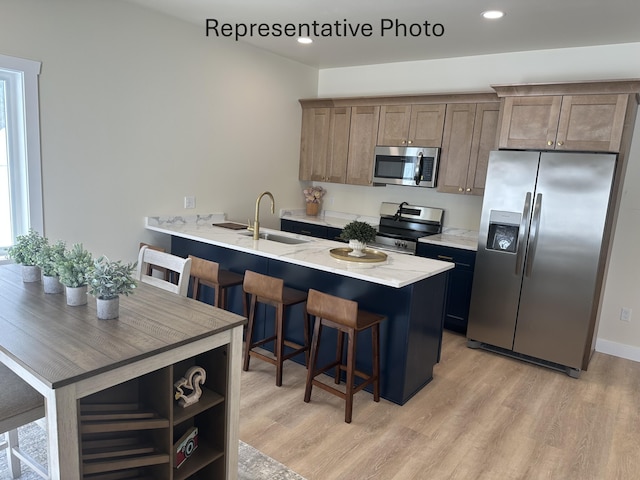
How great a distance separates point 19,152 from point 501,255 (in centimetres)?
371

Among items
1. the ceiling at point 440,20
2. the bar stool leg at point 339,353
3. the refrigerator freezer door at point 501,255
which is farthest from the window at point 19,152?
the refrigerator freezer door at point 501,255

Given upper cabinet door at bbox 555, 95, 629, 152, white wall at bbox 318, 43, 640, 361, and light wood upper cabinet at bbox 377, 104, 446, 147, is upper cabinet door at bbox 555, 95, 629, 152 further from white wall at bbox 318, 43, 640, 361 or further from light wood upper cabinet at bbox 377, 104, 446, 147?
light wood upper cabinet at bbox 377, 104, 446, 147

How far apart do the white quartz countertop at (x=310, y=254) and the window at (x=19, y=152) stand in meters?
0.93

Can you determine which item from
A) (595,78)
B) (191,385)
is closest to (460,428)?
(191,385)

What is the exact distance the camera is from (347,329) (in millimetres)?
2609

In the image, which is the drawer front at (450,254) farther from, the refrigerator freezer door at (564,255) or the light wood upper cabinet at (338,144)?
the light wood upper cabinet at (338,144)

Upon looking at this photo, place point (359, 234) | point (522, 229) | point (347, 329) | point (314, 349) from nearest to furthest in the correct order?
point (347, 329)
point (314, 349)
point (359, 234)
point (522, 229)

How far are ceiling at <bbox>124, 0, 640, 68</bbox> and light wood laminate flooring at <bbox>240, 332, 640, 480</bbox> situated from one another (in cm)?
264

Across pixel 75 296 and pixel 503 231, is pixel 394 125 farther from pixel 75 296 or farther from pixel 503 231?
pixel 75 296

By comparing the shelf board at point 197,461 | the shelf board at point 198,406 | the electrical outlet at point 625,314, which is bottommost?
the shelf board at point 197,461

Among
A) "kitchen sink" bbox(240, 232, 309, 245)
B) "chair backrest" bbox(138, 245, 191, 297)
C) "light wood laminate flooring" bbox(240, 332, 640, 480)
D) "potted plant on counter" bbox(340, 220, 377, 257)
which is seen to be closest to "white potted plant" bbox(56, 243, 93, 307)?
"chair backrest" bbox(138, 245, 191, 297)

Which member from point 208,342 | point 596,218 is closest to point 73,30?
point 208,342

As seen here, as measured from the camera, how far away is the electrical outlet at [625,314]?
3.84m

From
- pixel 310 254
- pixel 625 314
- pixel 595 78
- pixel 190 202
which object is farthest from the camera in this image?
pixel 190 202
